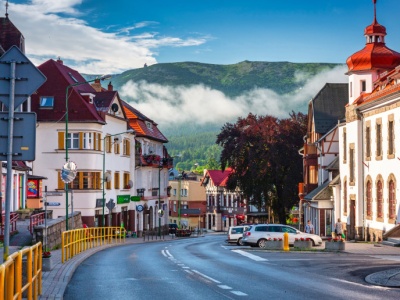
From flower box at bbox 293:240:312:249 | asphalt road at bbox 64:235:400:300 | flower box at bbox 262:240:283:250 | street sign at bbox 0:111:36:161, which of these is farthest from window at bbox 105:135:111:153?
street sign at bbox 0:111:36:161

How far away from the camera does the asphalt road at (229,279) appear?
18.8m

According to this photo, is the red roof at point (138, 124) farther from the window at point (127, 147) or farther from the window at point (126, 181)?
the window at point (126, 181)

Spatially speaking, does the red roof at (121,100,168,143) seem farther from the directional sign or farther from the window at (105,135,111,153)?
the directional sign

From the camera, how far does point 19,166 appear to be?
182 feet

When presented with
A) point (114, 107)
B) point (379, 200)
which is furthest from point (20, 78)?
point (114, 107)

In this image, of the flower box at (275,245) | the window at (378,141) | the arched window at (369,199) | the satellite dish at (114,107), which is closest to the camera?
the flower box at (275,245)

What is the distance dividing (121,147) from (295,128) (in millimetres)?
17308

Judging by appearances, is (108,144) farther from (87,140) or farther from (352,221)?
(352,221)

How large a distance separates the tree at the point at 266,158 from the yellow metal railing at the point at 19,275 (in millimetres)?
63216

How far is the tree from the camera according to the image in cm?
7988

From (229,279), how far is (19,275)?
1134cm

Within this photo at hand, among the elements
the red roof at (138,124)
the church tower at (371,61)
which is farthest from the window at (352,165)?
the red roof at (138,124)

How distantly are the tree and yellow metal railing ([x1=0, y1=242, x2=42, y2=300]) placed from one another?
63.2 meters

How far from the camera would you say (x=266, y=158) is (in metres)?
79.7
